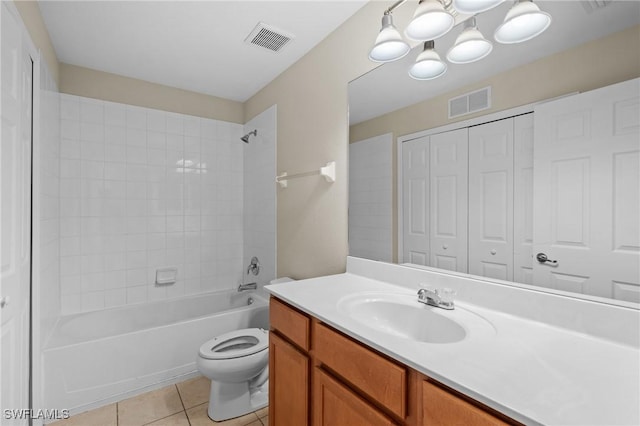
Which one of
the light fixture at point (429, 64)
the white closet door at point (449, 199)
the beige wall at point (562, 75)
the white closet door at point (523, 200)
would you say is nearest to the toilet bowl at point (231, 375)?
the white closet door at point (449, 199)

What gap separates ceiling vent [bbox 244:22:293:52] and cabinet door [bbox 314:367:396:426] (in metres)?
1.95

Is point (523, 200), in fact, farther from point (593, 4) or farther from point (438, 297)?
point (593, 4)

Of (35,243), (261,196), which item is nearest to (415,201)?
(261,196)

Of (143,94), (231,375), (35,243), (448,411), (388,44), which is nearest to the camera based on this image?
(448,411)

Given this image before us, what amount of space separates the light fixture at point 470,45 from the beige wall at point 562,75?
111 mm

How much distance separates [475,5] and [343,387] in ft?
4.57

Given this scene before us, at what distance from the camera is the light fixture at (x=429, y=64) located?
1342mm

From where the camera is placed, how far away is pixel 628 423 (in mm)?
525

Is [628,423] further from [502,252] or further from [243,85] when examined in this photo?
[243,85]

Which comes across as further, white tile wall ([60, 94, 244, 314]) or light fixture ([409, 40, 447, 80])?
white tile wall ([60, 94, 244, 314])

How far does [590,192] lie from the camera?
2.97 feet

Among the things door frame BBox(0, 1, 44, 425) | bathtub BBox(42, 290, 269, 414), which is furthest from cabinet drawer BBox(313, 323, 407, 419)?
door frame BBox(0, 1, 44, 425)

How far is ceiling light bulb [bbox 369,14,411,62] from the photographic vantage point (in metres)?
1.36

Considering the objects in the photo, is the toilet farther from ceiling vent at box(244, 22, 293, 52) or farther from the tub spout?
ceiling vent at box(244, 22, 293, 52)
